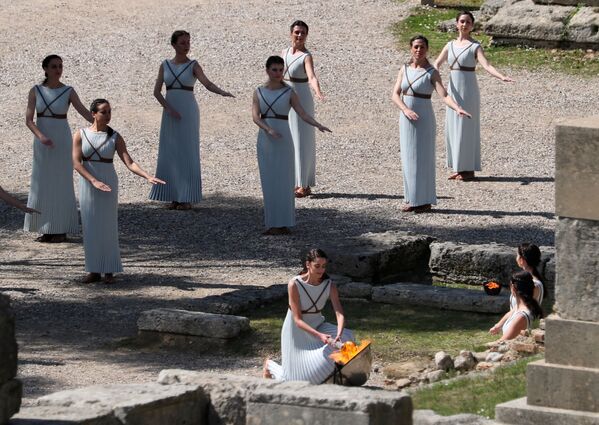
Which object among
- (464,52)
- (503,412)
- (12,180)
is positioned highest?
(464,52)

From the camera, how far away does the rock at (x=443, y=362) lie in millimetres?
11562

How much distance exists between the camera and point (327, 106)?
22109 mm

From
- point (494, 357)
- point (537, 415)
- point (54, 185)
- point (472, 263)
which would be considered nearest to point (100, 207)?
point (54, 185)

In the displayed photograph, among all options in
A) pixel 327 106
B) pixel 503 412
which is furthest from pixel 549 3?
pixel 503 412

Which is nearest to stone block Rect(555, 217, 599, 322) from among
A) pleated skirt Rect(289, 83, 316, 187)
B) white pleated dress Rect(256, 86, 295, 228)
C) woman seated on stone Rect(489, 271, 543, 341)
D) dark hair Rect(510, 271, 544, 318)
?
woman seated on stone Rect(489, 271, 543, 341)

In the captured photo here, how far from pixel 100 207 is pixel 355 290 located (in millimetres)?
2479

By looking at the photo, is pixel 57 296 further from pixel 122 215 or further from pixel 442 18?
pixel 442 18

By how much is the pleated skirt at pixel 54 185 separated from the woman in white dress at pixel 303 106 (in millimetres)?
2780

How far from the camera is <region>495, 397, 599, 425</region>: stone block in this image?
944 cm

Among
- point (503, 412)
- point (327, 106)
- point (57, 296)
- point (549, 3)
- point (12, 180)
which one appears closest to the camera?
point (503, 412)

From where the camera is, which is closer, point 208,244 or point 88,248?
point 88,248

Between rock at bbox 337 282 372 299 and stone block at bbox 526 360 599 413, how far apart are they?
437 cm

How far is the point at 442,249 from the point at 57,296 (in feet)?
11.5

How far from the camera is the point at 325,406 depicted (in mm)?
9102
